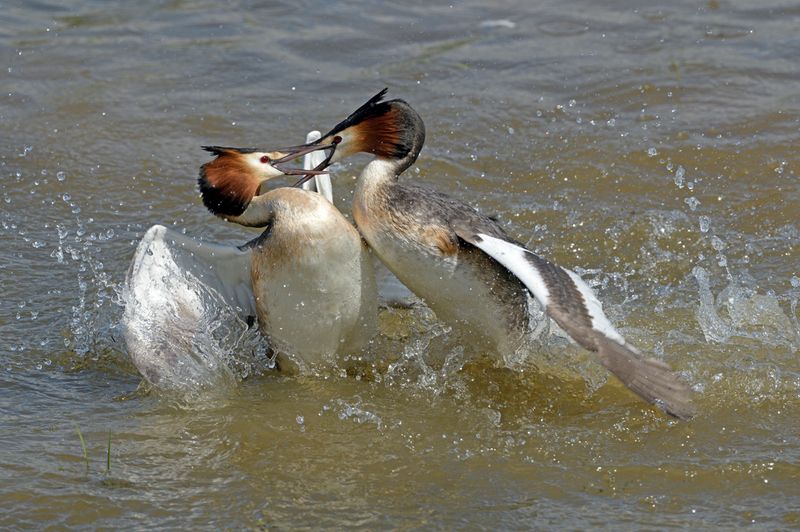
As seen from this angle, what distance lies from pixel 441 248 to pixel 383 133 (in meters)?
0.71

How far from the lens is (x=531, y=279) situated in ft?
18.8

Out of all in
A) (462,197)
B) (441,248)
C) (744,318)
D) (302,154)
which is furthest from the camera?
(462,197)

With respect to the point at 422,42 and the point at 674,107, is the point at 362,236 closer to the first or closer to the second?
the point at 674,107

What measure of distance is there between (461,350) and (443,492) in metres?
1.51

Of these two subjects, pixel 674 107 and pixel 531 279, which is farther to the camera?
pixel 674 107

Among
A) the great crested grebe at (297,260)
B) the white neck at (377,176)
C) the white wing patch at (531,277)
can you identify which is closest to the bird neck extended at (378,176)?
the white neck at (377,176)

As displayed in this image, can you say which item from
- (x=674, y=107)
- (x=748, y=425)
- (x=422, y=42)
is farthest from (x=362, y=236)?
(x=422, y=42)

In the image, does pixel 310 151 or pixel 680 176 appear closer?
pixel 310 151

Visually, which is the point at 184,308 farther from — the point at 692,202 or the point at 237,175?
the point at 692,202

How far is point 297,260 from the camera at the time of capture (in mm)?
6117

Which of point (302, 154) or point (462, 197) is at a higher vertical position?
point (302, 154)

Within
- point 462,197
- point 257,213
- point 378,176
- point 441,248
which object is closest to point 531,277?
point 441,248

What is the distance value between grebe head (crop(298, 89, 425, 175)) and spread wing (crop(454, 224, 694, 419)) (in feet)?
2.40

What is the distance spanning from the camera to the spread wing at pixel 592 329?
5.46m
